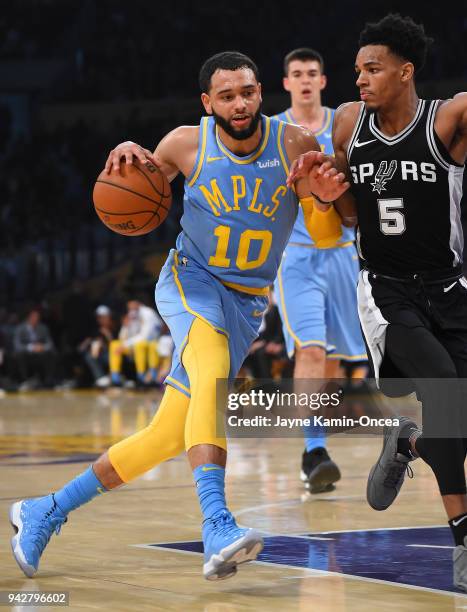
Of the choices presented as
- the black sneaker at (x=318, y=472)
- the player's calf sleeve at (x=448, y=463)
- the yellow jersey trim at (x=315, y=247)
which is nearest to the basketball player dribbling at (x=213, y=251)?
the player's calf sleeve at (x=448, y=463)

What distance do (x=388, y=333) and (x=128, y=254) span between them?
63.0ft

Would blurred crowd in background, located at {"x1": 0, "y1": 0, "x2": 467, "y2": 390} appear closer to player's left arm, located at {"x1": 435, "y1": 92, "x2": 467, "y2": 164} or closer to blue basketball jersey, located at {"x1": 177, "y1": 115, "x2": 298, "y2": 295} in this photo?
blue basketball jersey, located at {"x1": 177, "y1": 115, "x2": 298, "y2": 295}

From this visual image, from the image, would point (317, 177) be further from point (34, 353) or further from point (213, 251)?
point (34, 353)

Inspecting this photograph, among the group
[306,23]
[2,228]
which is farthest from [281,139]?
[306,23]

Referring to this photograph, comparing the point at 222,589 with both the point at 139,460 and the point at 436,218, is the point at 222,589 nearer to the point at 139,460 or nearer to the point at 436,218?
the point at 139,460

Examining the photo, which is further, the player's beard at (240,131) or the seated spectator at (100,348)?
the seated spectator at (100,348)

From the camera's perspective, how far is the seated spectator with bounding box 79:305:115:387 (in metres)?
19.4

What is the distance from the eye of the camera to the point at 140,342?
1836 cm

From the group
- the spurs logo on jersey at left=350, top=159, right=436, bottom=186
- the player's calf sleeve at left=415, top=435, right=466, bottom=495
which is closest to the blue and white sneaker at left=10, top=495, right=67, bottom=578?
Result: the player's calf sleeve at left=415, top=435, right=466, bottom=495

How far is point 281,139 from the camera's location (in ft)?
16.7

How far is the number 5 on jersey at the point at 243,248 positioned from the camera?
4977 millimetres

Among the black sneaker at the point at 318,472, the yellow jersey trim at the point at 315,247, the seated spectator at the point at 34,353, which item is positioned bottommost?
the seated spectator at the point at 34,353

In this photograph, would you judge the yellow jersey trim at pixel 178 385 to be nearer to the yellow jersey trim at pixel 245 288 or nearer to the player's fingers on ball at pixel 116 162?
the yellow jersey trim at pixel 245 288

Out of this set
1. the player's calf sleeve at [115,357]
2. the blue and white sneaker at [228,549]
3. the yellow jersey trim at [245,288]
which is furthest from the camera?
the player's calf sleeve at [115,357]
